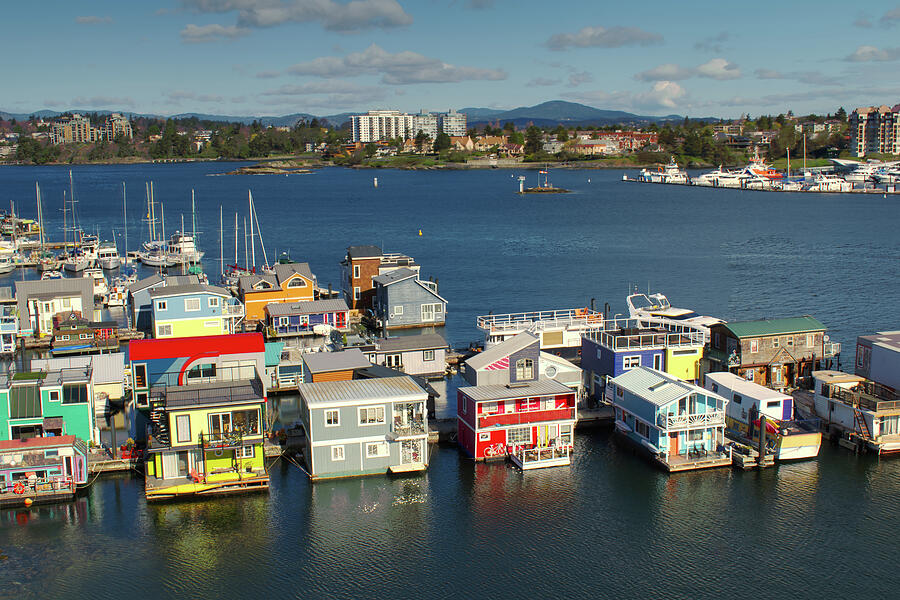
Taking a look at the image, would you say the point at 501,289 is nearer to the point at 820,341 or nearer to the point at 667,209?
the point at 820,341

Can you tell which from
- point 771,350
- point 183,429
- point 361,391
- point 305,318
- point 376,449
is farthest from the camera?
point 305,318

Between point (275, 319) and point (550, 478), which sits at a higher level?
point (275, 319)

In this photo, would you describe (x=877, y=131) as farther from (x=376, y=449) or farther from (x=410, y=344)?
(x=376, y=449)

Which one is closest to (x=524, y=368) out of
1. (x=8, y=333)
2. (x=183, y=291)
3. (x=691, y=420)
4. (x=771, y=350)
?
(x=691, y=420)

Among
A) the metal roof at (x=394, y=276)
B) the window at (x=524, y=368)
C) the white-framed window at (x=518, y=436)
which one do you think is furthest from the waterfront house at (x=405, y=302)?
the white-framed window at (x=518, y=436)

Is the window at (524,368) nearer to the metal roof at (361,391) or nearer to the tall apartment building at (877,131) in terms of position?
the metal roof at (361,391)

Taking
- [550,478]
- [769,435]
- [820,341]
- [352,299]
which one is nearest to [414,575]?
[550,478]

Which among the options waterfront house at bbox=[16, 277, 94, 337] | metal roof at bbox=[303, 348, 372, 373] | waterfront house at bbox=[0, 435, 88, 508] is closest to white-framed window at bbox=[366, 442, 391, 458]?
metal roof at bbox=[303, 348, 372, 373]
